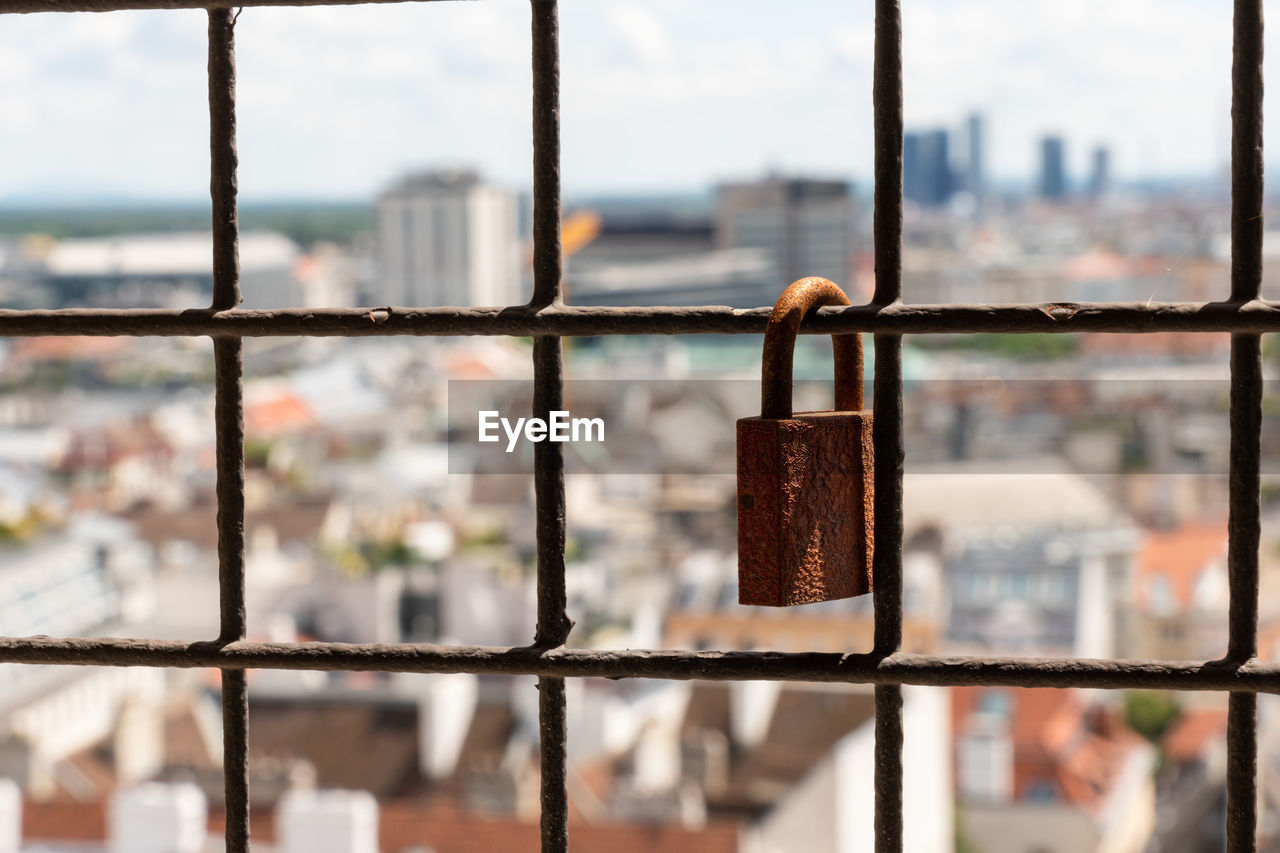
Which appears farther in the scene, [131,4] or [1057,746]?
[1057,746]

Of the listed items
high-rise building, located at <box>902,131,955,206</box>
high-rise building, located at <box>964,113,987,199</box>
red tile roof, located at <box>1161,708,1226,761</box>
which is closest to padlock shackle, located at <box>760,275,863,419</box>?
red tile roof, located at <box>1161,708,1226,761</box>

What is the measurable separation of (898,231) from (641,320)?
111 mm

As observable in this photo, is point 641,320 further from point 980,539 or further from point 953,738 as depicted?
point 980,539

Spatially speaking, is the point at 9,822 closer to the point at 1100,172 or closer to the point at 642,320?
the point at 642,320

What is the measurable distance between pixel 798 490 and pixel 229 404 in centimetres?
27

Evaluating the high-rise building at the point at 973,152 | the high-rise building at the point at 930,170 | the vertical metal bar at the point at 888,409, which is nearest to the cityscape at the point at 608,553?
the high-rise building at the point at 930,170

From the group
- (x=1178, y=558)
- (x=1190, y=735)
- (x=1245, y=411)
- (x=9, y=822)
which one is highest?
(x=1245, y=411)

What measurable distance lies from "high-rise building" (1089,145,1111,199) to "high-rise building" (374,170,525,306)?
15527 mm

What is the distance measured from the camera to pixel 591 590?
1838cm

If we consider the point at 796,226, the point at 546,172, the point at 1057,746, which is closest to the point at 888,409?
the point at 546,172

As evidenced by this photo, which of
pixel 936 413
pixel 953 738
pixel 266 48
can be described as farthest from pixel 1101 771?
pixel 266 48

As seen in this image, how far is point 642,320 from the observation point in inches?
24.1

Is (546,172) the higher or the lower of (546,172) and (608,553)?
the higher

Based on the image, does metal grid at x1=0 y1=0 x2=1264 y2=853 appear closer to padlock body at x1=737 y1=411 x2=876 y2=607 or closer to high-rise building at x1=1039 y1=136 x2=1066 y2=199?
padlock body at x1=737 y1=411 x2=876 y2=607
